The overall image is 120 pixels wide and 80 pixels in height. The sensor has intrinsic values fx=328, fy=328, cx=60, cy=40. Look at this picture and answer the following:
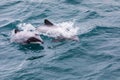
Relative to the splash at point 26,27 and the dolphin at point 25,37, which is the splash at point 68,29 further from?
the splash at point 26,27

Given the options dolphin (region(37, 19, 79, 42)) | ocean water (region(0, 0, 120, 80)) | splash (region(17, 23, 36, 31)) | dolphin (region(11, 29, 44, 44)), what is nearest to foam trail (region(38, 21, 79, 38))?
dolphin (region(37, 19, 79, 42))

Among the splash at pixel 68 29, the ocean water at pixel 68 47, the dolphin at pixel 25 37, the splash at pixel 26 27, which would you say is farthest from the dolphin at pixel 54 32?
the dolphin at pixel 25 37

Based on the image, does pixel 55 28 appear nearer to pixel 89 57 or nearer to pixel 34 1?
pixel 89 57

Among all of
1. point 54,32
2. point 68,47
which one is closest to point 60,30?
point 54,32

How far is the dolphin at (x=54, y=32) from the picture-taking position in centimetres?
1362

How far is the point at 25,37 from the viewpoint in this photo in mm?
13602

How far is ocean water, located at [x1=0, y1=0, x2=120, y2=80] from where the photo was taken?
1111 cm

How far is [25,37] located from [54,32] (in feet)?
4.44

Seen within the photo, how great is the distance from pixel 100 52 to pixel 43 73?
8.19 feet

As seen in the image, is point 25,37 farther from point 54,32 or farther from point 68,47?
point 68,47

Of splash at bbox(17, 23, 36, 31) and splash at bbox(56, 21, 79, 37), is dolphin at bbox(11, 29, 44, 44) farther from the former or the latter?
splash at bbox(56, 21, 79, 37)

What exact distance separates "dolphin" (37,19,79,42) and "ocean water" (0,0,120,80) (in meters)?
0.28

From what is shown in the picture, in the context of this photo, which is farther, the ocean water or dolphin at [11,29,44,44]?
dolphin at [11,29,44,44]

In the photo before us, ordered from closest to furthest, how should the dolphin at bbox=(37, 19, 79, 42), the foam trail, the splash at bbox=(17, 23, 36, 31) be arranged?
the dolphin at bbox=(37, 19, 79, 42)
the foam trail
the splash at bbox=(17, 23, 36, 31)
